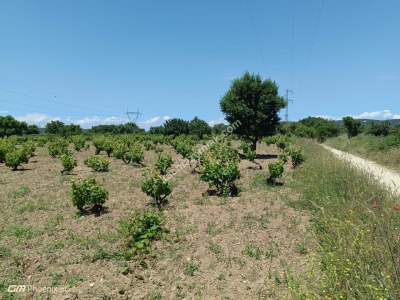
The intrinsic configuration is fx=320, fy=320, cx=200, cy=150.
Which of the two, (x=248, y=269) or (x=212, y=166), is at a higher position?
(x=212, y=166)

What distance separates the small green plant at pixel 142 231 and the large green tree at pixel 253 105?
57.6 feet

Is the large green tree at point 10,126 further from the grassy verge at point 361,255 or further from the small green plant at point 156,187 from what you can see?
the grassy verge at point 361,255

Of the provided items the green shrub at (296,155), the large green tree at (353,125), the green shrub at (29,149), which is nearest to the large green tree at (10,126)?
the green shrub at (29,149)

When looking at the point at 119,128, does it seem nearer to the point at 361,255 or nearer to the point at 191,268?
the point at 191,268

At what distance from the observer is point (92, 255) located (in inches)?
237

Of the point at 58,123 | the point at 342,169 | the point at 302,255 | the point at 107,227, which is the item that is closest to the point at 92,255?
the point at 107,227

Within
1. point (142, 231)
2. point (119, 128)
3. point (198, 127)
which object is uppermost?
point (119, 128)

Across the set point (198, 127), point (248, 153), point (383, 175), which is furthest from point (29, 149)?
point (198, 127)

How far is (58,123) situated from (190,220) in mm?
83824

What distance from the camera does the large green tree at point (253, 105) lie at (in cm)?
2364

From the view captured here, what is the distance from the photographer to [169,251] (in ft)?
20.3

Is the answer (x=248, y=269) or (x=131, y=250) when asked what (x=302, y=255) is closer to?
(x=248, y=269)

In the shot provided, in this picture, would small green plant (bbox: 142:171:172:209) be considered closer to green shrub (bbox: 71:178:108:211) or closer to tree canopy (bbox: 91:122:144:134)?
green shrub (bbox: 71:178:108:211)

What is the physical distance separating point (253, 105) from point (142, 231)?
61.7 ft
